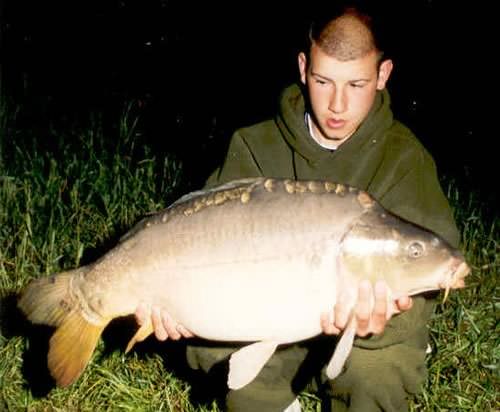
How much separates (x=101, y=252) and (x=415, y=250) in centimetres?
191

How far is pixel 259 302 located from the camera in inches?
84.5

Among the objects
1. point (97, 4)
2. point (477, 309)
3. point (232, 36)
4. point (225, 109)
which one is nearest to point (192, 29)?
point (232, 36)

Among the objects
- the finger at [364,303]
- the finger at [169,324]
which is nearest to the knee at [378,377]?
the finger at [364,303]

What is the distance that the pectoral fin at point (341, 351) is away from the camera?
2160 millimetres

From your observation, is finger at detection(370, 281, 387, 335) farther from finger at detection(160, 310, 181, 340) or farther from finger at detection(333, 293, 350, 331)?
finger at detection(160, 310, 181, 340)

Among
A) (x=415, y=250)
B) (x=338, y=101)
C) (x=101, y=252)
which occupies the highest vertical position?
(x=338, y=101)

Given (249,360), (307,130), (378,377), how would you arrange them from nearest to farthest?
(249,360) → (378,377) → (307,130)

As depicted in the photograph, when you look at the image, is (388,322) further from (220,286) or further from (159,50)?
(159,50)

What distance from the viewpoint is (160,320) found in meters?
2.33

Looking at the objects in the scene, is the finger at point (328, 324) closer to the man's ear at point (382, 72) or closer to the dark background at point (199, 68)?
the man's ear at point (382, 72)

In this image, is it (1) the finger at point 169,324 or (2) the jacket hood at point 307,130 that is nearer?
(1) the finger at point 169,324

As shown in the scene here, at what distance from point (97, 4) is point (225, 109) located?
2.63 metres

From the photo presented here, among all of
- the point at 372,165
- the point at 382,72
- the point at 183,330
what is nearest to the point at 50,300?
the point at 183,330

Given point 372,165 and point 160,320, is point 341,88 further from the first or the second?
point 160,320
